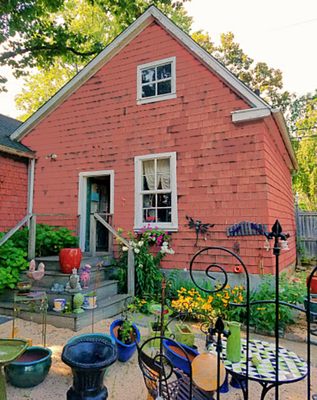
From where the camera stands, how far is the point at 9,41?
1059 cm

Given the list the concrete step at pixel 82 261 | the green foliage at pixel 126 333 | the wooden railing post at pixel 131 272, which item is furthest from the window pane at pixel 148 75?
the green foliage at pixel 126 333

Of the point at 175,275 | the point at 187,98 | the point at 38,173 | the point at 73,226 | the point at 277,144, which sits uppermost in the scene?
the point at 187,98

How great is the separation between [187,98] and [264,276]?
4315mm

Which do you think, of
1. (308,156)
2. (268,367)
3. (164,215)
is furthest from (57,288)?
(308,156)

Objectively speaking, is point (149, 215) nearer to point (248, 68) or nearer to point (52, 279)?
point (52, 279)

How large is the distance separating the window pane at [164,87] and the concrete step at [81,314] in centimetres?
491

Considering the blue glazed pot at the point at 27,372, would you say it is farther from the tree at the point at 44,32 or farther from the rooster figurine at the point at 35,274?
the tree at the point at 44,32

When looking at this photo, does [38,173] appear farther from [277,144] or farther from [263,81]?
[263,81]

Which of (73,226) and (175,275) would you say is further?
(73,226)

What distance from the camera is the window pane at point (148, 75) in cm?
710

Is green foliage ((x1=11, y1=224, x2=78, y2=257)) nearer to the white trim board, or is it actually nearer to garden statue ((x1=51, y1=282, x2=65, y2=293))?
the white trim board

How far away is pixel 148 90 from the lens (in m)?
7.13

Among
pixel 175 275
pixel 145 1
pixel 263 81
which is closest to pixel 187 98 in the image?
pixel 175 275

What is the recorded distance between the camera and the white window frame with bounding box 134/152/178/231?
21.0ft
